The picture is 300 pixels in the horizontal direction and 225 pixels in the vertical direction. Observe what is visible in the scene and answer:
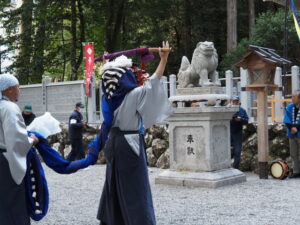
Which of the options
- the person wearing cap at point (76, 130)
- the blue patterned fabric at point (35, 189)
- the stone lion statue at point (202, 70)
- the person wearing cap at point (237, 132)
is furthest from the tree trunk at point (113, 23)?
the blue patterned fabric at point (35, 189)

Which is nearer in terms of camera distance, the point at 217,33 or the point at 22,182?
the point at 22,182

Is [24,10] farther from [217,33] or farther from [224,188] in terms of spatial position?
[224,188]

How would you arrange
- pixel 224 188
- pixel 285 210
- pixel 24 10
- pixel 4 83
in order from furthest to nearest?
pixel 24 10
pixel 224 188
pixel 285 210
pixel 4 83

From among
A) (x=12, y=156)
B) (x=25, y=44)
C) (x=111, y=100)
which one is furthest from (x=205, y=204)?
(x=25, y=44)

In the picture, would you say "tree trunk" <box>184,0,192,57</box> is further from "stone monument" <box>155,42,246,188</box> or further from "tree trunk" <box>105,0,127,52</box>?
"stone monument" <box>155,42,246,188</box>

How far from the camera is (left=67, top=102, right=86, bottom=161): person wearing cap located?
12000 mm

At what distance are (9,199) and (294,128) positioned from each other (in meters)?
7.02

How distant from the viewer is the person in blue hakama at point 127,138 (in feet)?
14.6

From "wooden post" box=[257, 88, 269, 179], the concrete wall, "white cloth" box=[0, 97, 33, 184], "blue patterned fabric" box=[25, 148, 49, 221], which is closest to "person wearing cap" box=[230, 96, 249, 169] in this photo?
"wooden post" box=[257, 88, 269, 179]

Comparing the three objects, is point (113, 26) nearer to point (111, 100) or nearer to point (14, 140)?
point (111, 100)

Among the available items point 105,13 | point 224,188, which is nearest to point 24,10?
point 105,13

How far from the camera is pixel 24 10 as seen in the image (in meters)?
22.0

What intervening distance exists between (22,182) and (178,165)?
17.9ft

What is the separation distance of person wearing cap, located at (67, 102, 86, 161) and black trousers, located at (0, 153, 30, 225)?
799cm
